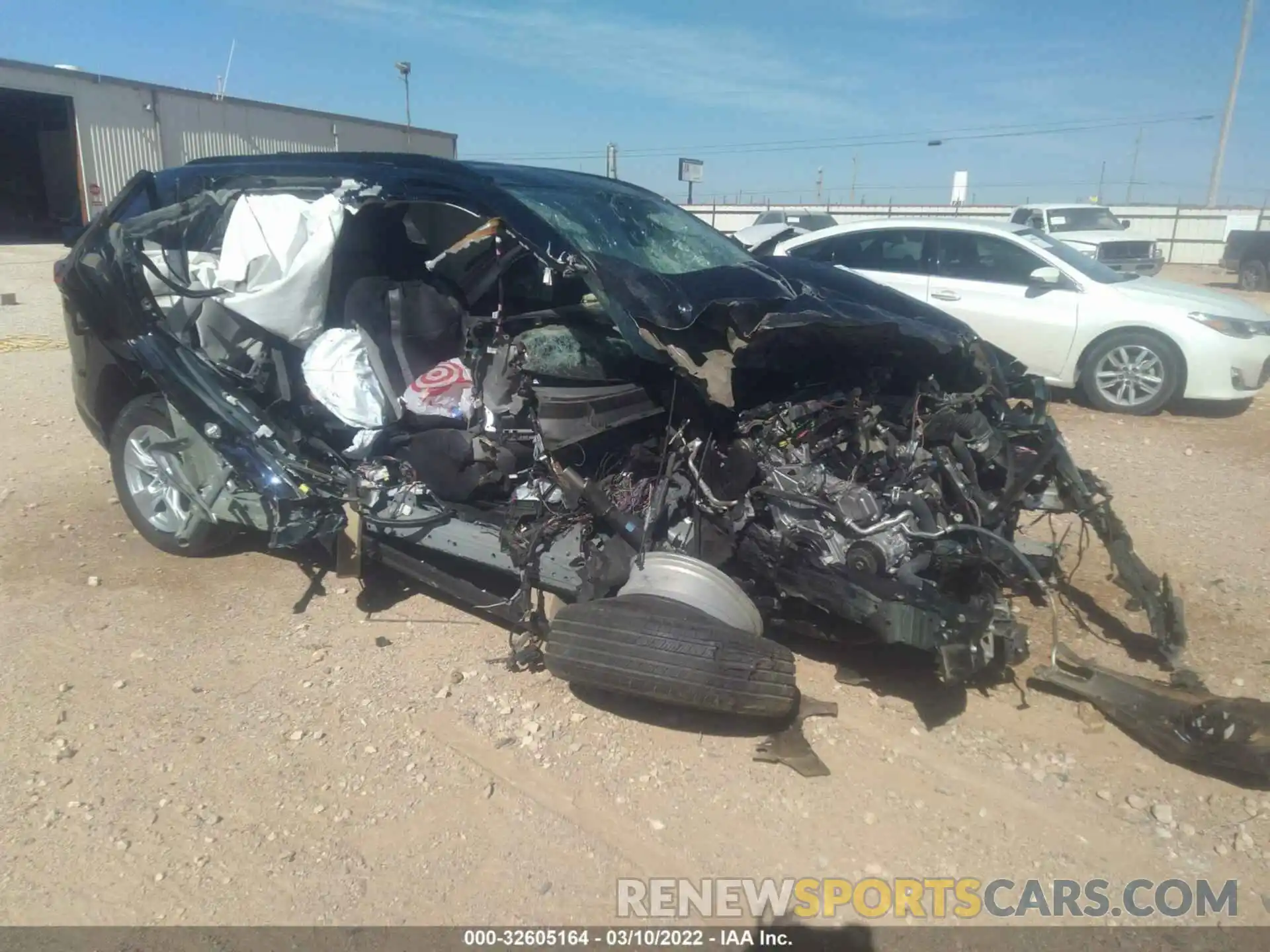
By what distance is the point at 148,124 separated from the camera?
77.2 feet

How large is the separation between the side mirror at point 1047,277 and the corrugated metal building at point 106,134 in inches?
620

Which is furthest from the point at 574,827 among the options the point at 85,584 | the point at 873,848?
the point at 85,584

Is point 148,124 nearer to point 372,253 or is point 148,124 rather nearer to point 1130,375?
point 372,253

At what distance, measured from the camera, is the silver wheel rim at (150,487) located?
13.9ft

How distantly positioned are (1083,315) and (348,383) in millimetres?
6514

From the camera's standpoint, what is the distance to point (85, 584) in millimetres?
4125

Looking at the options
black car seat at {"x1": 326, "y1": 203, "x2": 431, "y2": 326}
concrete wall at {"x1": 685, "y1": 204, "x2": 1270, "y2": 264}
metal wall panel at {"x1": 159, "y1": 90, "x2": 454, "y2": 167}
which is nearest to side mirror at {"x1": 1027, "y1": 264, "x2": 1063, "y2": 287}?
black car seat at {"x1": 326, "y1": 203, "x2": 431, "y2": 326}

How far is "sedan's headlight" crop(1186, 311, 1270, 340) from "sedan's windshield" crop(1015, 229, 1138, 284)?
748mm

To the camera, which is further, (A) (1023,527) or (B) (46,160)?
(B) (46,160)

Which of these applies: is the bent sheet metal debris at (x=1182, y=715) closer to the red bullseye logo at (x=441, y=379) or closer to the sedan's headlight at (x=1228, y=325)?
the red bullseye logo at (x=441, y=379)

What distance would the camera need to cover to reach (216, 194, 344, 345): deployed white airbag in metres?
3.91

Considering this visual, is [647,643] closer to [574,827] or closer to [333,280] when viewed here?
[574,827]

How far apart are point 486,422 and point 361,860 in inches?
68.8

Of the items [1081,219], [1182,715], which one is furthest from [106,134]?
[1182,715]
